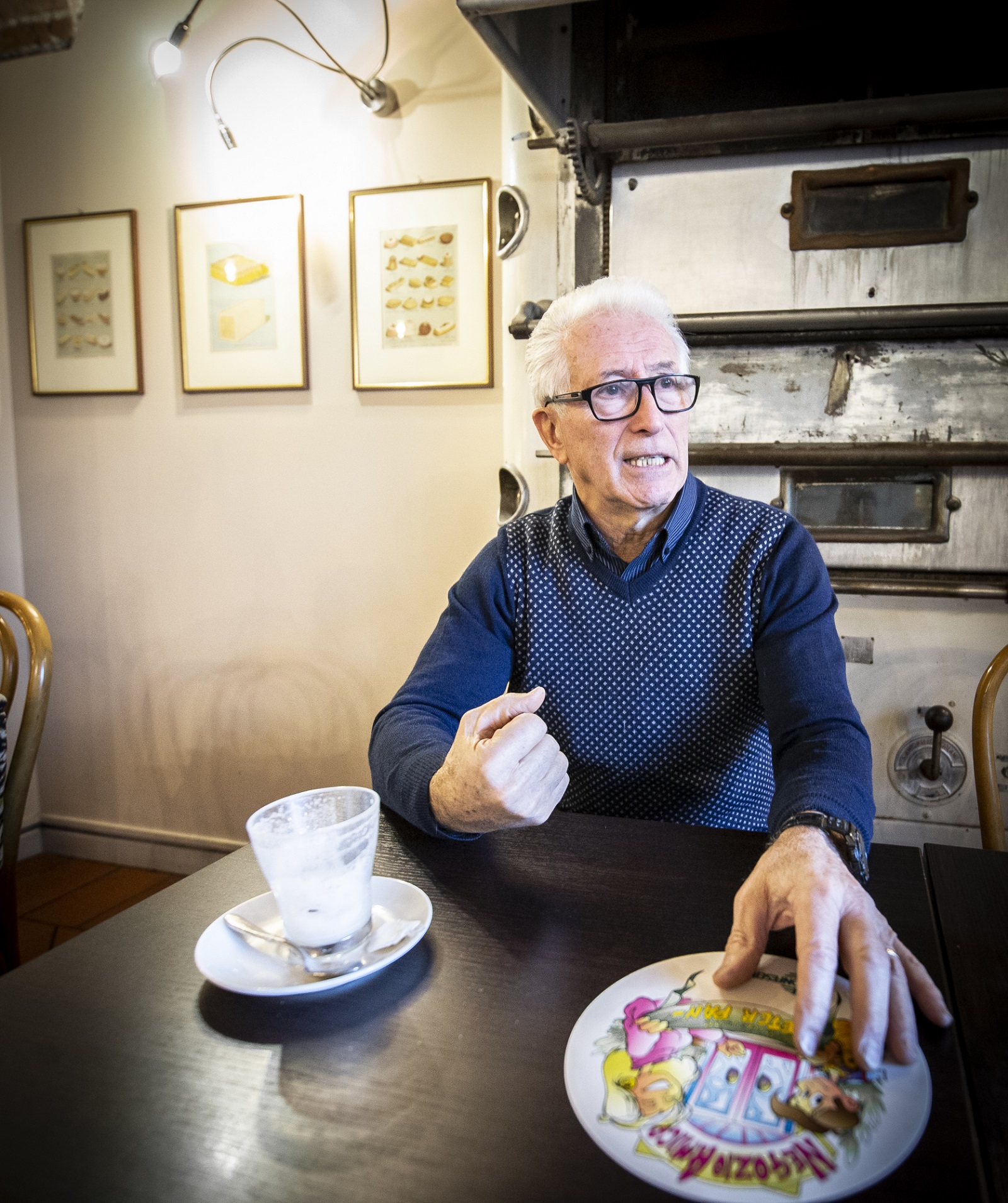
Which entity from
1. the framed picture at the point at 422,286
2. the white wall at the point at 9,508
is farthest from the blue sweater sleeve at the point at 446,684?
the white wall at the point at 9,508

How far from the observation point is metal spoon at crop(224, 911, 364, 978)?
0.66 meters

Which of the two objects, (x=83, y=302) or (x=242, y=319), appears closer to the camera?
(x=242, y=319)

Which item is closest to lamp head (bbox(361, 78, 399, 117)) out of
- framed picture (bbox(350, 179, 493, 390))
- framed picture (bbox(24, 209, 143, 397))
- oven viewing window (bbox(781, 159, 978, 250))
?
framed picture (bbox(350, 179, 493, 390))

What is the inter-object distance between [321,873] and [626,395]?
900mm

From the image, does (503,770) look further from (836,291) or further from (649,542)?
(836,291)

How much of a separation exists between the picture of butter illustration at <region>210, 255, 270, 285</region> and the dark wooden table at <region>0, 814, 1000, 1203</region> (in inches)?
78.7

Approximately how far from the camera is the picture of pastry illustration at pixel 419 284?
2.20m

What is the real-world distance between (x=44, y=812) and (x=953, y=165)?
3.13m

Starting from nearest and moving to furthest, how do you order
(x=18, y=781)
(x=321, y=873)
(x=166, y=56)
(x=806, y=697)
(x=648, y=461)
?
(x=321, y=873) → (x=806, y=697) → (x=648, y=461) → (x=18, y=781) → (x=166, y=56)

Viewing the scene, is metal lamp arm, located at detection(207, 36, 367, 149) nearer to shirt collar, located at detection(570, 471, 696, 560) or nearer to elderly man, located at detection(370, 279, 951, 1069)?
elderly man, located at detection(370, 279, 951, 1069)

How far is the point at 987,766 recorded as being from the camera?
46.2 inches

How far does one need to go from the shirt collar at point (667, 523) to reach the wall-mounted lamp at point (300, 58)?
56.6 inches

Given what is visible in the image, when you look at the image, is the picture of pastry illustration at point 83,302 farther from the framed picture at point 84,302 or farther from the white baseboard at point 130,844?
the white baseboard at point 130,844

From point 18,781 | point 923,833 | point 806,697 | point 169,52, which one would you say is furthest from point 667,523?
point 169,52
